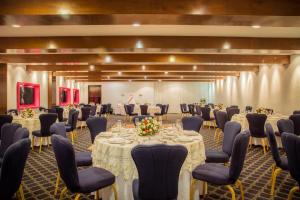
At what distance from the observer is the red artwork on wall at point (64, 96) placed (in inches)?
605

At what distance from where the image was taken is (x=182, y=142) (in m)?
3.19

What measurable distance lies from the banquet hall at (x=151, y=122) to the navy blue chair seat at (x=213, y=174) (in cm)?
1

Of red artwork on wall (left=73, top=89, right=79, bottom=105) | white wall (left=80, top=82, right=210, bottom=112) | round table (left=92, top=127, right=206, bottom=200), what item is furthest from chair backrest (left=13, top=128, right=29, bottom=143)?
white wall (left=80, top=82, right=210, bottom=112)

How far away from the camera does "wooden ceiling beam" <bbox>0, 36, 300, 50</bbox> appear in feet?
19.8

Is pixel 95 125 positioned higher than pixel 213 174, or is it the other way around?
pixel 95 125

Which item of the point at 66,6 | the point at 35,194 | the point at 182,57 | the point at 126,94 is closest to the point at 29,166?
the point at 35,194

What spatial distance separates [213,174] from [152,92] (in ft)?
60.5

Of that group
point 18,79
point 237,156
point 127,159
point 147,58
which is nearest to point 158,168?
point 127,159

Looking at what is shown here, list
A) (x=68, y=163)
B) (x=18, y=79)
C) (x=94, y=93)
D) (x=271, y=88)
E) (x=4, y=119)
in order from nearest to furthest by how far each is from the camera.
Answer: (x=68, y=163), (x=4, y=119), (x=271, y=88), (x=18, y=79), (x=94, y=93)

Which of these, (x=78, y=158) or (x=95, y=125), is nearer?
(x=78, y=158)

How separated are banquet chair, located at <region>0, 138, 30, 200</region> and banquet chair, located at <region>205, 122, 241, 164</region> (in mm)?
2410

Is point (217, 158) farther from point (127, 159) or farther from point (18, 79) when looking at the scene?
point (18, 79)

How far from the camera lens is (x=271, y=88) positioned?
9.77m

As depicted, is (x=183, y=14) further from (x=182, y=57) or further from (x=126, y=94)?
(x=126, y=94)
